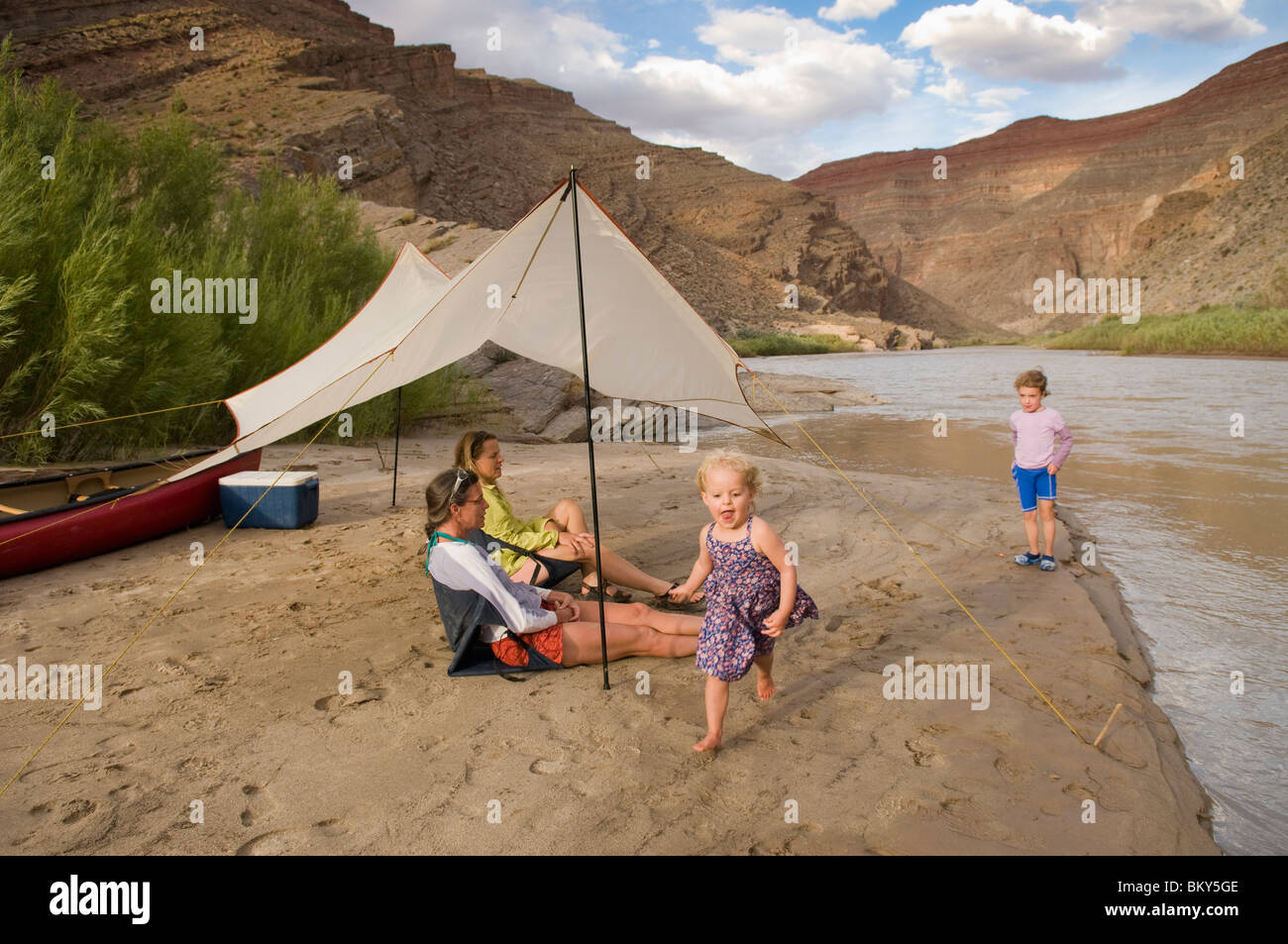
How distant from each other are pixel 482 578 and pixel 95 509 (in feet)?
12.1

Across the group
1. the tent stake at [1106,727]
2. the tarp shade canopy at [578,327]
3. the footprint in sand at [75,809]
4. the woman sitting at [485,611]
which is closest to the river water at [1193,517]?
the tent stake at [1106,727]

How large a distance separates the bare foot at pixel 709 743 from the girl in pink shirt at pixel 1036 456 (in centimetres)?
347

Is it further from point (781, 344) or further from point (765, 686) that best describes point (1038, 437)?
point (781, 344)

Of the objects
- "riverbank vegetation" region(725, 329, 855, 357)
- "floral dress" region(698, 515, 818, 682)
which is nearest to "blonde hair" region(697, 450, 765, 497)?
"floral dress" region(698, 515, 818, 682)

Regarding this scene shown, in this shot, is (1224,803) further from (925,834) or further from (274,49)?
(274,49)

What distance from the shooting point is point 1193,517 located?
7.21 m

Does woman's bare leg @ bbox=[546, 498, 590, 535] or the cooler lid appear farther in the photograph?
the cooler lid

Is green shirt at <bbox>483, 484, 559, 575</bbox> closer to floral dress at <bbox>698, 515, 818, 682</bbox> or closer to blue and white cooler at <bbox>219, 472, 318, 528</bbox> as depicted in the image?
floral dress at <bbox>698, 515, 818, 682</bbox>

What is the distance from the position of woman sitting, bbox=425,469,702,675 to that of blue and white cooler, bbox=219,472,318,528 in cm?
317

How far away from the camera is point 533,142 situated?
6619cm

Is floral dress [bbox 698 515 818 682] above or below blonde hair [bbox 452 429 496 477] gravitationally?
below

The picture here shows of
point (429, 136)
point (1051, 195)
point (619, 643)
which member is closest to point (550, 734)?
point (619, 643)

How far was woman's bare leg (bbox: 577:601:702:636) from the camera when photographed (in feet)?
13.5
